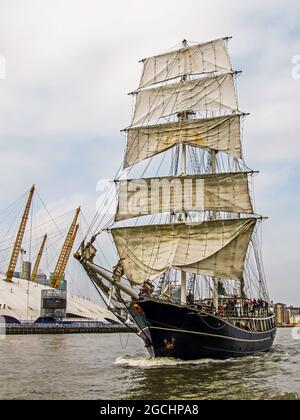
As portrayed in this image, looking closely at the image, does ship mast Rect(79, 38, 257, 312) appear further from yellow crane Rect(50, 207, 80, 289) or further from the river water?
yellow crane Rect(50, 207, 80, 289)

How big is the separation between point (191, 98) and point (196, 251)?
1821cm

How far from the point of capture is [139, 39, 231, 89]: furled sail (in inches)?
2275

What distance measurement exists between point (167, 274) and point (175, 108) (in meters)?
18.3

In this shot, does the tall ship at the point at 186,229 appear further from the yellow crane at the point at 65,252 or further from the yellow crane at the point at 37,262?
the yellow crane at the point at 37,262

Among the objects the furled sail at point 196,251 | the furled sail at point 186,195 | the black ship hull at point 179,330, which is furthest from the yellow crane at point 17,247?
the black ship hull at point 179,330

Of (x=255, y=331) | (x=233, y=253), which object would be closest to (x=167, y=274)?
(x=233, y=253)

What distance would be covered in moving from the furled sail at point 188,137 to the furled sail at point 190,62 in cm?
676

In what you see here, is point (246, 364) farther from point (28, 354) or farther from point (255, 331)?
point (28, 354)

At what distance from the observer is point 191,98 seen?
56.6 m

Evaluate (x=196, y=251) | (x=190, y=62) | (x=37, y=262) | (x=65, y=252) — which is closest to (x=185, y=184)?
(x=196, y=251)

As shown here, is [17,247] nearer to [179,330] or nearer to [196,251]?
[196,251]

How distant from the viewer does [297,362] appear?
43625mm

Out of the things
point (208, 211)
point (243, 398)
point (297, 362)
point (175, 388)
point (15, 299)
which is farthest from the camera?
point (15, 299)

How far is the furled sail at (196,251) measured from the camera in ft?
153
